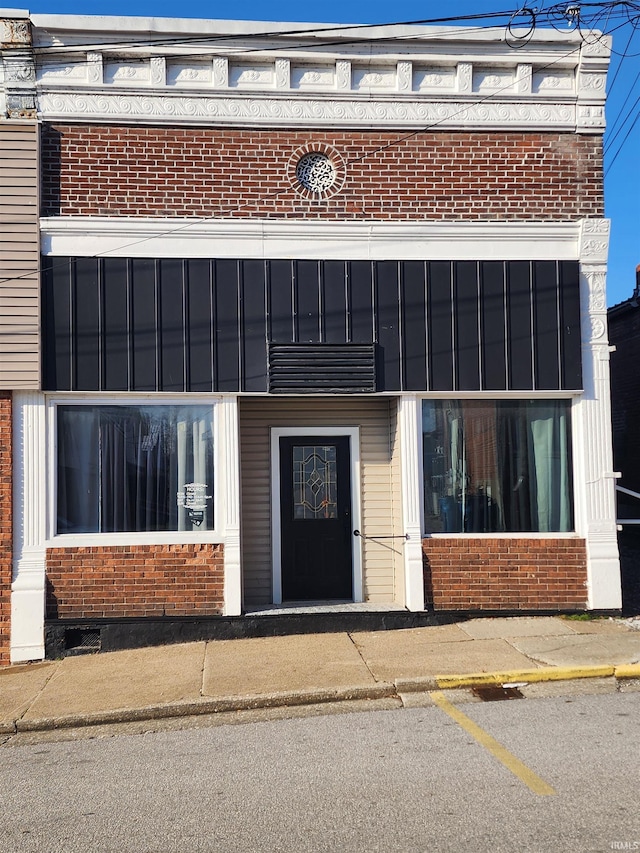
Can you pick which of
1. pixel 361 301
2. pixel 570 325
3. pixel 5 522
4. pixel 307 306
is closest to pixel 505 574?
pixel 570 325

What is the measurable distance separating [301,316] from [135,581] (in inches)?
140

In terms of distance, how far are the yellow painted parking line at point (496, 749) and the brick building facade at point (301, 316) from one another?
250cm

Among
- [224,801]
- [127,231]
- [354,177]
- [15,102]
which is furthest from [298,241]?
[224,801]

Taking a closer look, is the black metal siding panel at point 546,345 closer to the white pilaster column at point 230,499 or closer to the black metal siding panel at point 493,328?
the black metal siding panel at point 493,328

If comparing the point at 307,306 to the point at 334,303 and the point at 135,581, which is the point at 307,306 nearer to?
the point at 334,303

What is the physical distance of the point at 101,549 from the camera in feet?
30.7

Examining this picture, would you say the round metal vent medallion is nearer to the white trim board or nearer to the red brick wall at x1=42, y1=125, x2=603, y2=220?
the red brick wall at x1=42, y1=125, x2=603, y2=220

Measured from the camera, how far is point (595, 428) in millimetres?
9969

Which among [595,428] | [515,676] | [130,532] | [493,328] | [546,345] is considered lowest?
[515,676]

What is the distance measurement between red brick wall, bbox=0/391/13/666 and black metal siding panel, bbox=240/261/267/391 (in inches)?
105

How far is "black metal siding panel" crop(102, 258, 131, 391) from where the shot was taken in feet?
30.8

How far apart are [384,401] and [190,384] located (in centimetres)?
249

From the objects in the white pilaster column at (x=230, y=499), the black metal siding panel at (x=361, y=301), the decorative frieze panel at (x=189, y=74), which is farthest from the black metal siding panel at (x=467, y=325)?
the decorative frieze panel at (x=189, y=74)

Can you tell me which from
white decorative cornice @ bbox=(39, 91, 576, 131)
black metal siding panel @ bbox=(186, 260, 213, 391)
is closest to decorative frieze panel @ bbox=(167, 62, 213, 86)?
white decorative cornice @ bbox=(39, 91, 576, 131)
